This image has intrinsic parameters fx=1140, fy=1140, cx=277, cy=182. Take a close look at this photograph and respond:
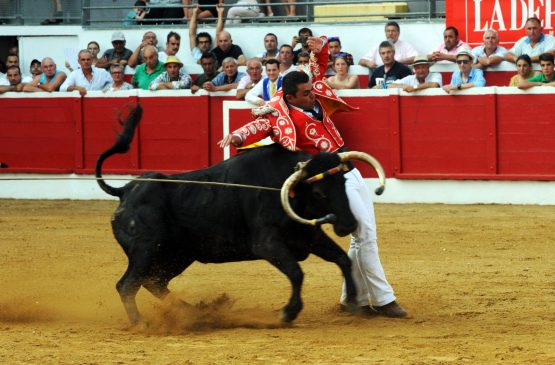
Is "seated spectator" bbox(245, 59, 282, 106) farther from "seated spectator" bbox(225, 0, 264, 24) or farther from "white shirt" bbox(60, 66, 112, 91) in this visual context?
"seated spectator" bbox(225, 0, 264, 24)

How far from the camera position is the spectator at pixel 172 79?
12289 mm

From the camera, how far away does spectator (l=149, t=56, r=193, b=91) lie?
12.3 metres

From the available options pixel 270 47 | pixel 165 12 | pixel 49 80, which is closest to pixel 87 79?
pixel 49 80

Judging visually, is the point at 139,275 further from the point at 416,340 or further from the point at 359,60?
the point at 359,60

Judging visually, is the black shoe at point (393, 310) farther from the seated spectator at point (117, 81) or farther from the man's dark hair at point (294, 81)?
the seated spectator at point (117, 81)

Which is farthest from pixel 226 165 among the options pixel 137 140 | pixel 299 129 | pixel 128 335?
pixel 137 140

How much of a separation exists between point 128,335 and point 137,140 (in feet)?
23.8

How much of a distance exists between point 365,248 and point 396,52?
20.7 feet

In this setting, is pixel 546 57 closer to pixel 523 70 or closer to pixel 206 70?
pixel 523 70

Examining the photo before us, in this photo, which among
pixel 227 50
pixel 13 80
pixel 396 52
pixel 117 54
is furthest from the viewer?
pixel 117 54

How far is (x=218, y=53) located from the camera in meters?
12.8

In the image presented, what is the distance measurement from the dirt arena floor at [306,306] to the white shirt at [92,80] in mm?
3337

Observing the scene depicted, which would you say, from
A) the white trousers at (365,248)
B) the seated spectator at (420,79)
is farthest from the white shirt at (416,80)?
the white trousers at (365,248)

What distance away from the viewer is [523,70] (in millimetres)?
10594
